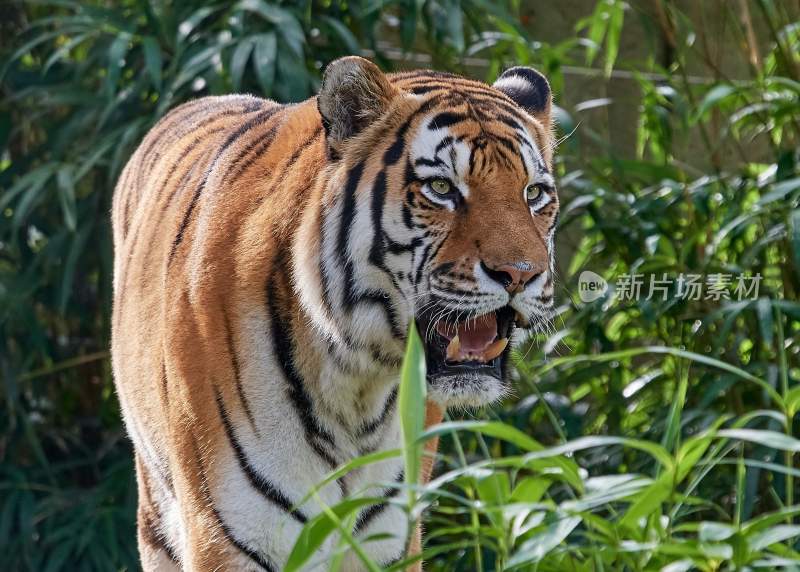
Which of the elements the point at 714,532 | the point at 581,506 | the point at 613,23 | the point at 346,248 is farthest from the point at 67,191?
the point at 714,532

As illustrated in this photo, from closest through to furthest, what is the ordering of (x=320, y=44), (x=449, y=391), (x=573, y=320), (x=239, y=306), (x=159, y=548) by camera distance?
(x=449, y=391) → (x=239, y=306) → (x=159, y=548) → (x=573, y=320) → (x=320, y=44)

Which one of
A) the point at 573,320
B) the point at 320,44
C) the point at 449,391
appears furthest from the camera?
the point at 320,44

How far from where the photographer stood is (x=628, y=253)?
4043 mm

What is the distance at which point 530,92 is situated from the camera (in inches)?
105

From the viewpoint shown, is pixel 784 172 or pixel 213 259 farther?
pixel 784 172

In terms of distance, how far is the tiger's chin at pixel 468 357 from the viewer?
2.27 metres

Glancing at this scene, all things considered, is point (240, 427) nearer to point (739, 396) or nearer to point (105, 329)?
point (739, 396)

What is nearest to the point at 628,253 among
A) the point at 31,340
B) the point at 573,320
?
the point at 573,320

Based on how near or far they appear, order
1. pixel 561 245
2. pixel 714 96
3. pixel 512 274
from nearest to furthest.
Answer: pixel 512 274 → pixel 714 96 → pixel 561 245

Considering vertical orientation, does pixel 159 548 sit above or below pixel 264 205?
below

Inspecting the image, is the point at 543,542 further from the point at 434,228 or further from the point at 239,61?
the point at 239,61

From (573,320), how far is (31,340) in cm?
→ 196

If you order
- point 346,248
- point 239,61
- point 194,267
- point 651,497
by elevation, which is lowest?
point 239,61

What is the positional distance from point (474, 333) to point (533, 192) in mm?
273
